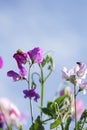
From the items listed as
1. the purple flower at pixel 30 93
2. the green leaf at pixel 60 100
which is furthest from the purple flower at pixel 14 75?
the green leaf at pixel 60 100

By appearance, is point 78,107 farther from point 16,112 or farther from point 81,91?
point 16,112

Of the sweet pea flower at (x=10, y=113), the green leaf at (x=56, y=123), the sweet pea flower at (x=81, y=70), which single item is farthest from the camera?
the sweet pea flower at (x=81, y=70)

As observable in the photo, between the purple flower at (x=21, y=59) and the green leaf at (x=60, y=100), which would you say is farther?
the purple flower at (x=21, y=59)

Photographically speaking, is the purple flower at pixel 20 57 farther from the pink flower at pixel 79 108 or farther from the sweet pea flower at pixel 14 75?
the pink flower at pixel 79 108

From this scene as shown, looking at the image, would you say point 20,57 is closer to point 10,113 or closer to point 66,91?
point 66,91

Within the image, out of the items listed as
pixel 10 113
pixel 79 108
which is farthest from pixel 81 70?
pixel 10 113
